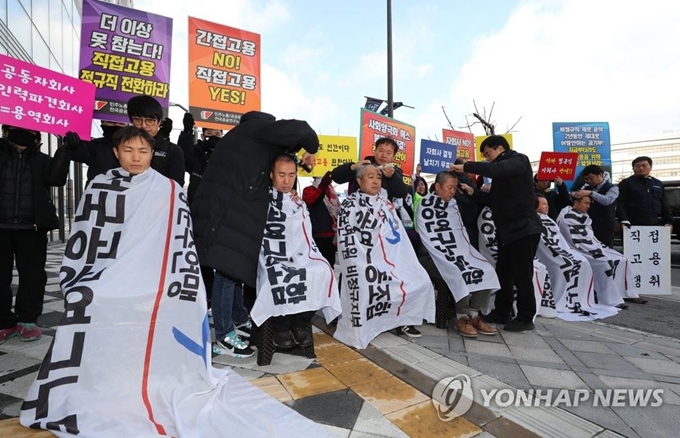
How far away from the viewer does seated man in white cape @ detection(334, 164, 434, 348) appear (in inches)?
133

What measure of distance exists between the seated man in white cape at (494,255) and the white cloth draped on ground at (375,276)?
120 cm

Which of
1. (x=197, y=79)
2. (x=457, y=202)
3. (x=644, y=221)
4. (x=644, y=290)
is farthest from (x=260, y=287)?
(x=644, y=221)

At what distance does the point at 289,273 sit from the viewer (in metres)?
2.97

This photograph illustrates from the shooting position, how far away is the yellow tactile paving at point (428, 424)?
1962 millimetres

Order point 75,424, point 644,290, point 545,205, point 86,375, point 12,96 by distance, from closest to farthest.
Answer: point 75,424 < point 86,375 < point 12,96 < point 545,205 < point 644,290

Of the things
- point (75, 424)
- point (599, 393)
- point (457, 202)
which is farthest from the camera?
point (457, 202)

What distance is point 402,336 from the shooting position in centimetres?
355

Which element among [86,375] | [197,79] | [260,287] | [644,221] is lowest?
[86,375]

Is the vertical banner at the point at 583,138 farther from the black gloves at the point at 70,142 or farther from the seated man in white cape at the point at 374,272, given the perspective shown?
the black gloves at the point at 70,142

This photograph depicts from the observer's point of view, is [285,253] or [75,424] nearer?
[75,424]

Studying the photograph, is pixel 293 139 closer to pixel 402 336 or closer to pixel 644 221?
pixel 402 336

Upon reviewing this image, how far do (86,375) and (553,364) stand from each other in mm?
2991

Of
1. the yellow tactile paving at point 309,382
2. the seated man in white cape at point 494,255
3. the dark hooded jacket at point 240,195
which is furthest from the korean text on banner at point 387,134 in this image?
the yellow tactile paving at point 309,382

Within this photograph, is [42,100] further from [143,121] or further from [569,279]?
[569,279]
